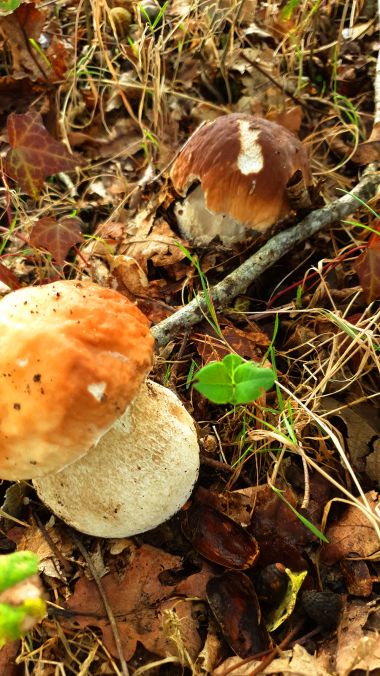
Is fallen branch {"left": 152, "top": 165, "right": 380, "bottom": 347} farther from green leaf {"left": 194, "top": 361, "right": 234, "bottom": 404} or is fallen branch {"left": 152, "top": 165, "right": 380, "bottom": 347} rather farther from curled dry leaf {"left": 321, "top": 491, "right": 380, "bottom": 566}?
curled dry leaf {"left": 321, "top": 491, "right": 380, "bottom": 566}

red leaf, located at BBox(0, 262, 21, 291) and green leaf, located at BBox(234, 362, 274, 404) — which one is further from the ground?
red leaf, located at BBox(0, 262, 21, 291)

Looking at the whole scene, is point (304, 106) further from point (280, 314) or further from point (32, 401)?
point (32, 401)

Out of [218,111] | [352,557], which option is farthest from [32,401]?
[218,111]

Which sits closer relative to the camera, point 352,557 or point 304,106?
point 352,557

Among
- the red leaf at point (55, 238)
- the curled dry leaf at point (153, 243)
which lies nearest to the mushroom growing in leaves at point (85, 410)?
the red leaf at point (55, 238)

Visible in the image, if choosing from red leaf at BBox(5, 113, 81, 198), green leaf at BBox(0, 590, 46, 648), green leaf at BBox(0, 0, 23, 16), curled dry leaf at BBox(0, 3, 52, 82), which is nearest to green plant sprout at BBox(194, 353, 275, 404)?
green leaf at BBox(0, 590, 46, 648)

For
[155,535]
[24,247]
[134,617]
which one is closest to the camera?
[134,617]
